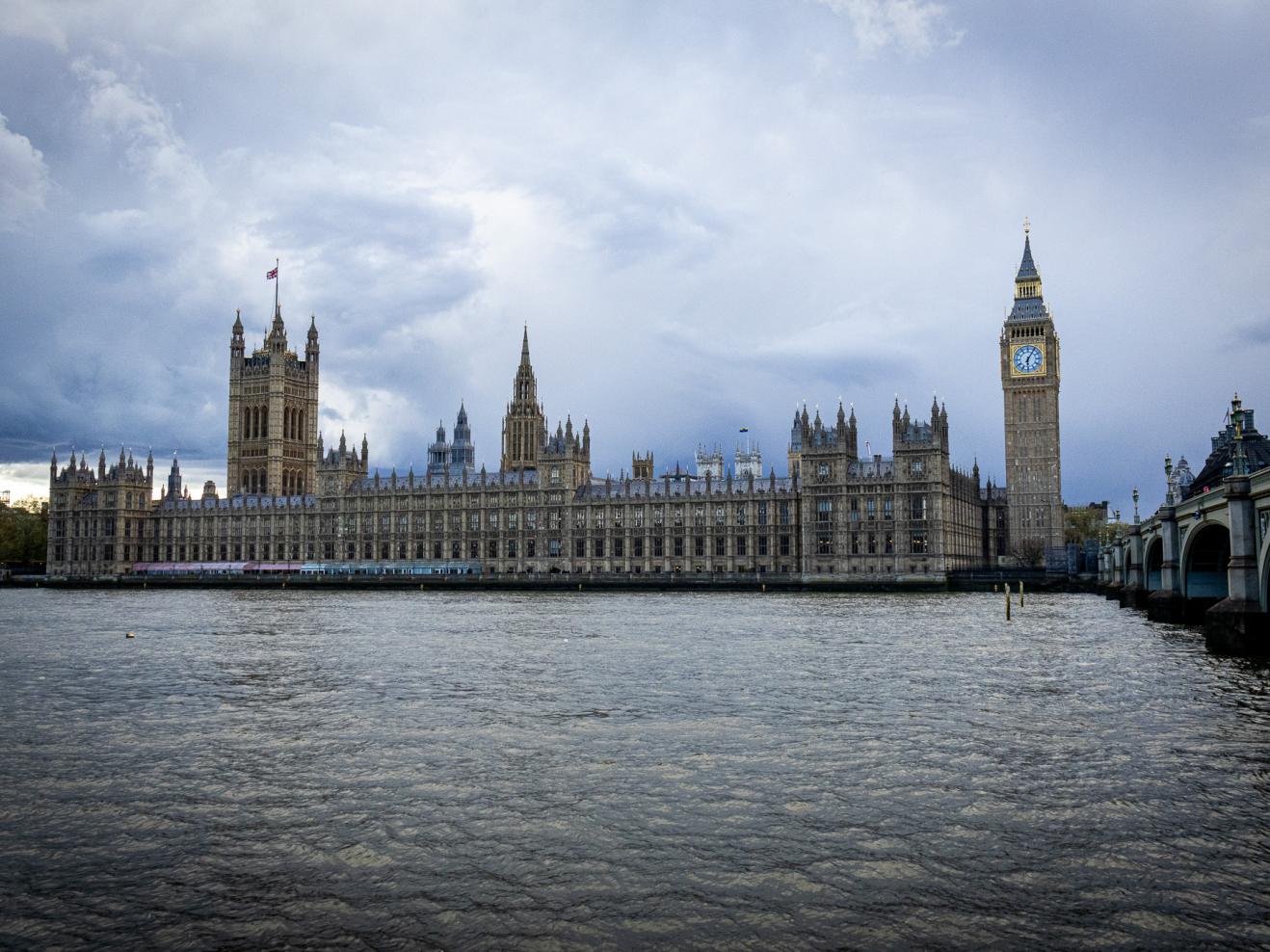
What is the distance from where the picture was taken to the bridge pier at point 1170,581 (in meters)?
61.7

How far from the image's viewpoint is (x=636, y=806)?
746 inches

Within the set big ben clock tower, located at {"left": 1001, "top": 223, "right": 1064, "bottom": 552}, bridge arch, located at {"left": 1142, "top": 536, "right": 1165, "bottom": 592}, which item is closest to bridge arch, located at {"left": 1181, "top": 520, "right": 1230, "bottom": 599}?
bridge arch, located at {"left": 1142, "top": 536, "right": 1165, "bottom": 592}

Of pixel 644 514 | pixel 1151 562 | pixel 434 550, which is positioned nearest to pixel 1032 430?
pixel 644 514

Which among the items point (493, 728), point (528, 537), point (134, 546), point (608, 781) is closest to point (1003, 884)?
point (608, 781)

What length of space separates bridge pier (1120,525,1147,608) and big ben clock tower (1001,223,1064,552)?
265 feet

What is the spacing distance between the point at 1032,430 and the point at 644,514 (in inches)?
2621

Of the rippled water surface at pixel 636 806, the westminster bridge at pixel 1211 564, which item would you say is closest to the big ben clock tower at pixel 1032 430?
the westminster bridge at pixel 1211 564

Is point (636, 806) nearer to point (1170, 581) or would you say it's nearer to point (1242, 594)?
point (1242, 594)

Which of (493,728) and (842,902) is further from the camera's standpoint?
(493,728)

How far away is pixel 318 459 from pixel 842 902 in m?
186

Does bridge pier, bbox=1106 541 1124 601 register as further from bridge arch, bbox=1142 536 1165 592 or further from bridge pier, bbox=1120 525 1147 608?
bridge arch, bbox=1142 536 1165 592

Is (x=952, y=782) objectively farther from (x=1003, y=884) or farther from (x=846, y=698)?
(x=846, y=698)

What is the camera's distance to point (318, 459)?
190 metres

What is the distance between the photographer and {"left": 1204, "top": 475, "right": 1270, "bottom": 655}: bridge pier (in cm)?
4094
